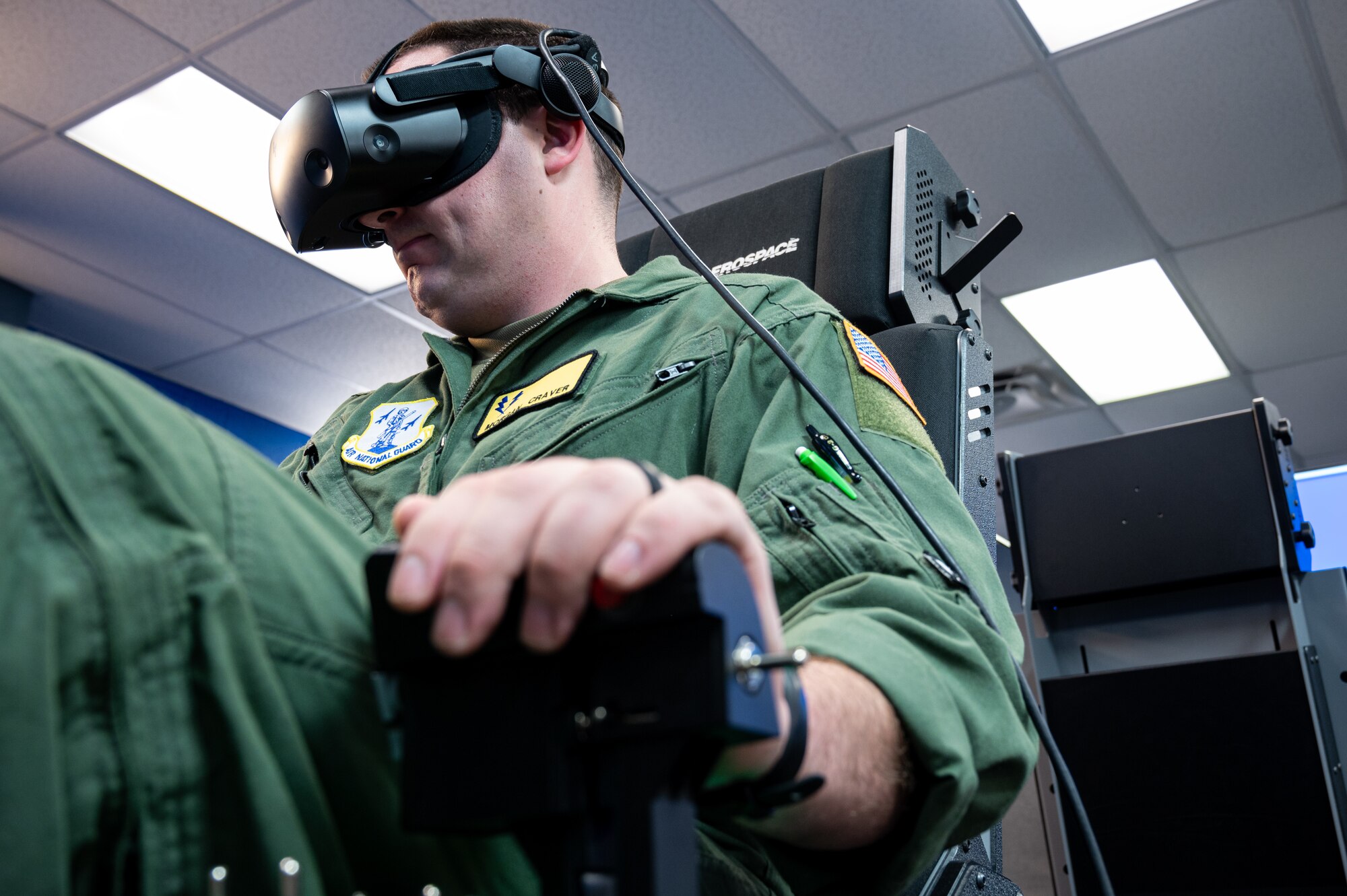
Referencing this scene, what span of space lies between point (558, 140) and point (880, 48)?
147cm

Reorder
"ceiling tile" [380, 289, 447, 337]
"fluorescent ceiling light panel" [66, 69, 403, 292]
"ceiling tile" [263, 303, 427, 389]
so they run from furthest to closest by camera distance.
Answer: "ceiling tile" [263, 303, 427, 389], "ceiling tile" [380, 289, 447, 337], "fluorescent ceiling light panel" [66, 69, 403, 292]

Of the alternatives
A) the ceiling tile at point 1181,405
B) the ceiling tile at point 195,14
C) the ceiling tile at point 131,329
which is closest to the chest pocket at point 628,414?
the ceiling tile at point 195,14

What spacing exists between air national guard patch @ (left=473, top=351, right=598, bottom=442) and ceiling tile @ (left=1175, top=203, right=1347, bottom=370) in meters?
2.86

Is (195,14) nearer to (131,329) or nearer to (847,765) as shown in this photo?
(131,329)

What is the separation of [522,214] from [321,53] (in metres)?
1.57

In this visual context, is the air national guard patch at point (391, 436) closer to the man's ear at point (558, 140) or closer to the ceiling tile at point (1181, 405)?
the man's ear at point (558, 140)

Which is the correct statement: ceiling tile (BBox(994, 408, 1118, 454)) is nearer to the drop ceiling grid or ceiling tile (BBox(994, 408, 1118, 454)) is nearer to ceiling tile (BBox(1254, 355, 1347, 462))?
ceiling tile (BBox(1254, 355, 1347, 462))

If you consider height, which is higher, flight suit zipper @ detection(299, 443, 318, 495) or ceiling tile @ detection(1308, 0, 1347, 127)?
ceiling tile @ detection(1308, 0, 1347, 127)

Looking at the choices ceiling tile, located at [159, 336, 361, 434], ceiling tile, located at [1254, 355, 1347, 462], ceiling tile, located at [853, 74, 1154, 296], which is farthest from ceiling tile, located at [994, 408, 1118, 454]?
ceiling tile, located at [159, 336, 361, 434]

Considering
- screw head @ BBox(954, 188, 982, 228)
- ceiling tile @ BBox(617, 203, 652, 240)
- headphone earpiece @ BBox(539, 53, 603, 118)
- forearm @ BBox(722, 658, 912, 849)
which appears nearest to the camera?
forearm @ BBox(722, 658, 912, 849)

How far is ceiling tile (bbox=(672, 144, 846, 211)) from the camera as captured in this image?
2744 mm

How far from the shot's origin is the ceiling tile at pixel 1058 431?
4449mm

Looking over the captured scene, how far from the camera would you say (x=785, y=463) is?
26.9 inches

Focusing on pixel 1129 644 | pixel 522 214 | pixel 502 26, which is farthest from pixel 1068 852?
pixel 502 26
